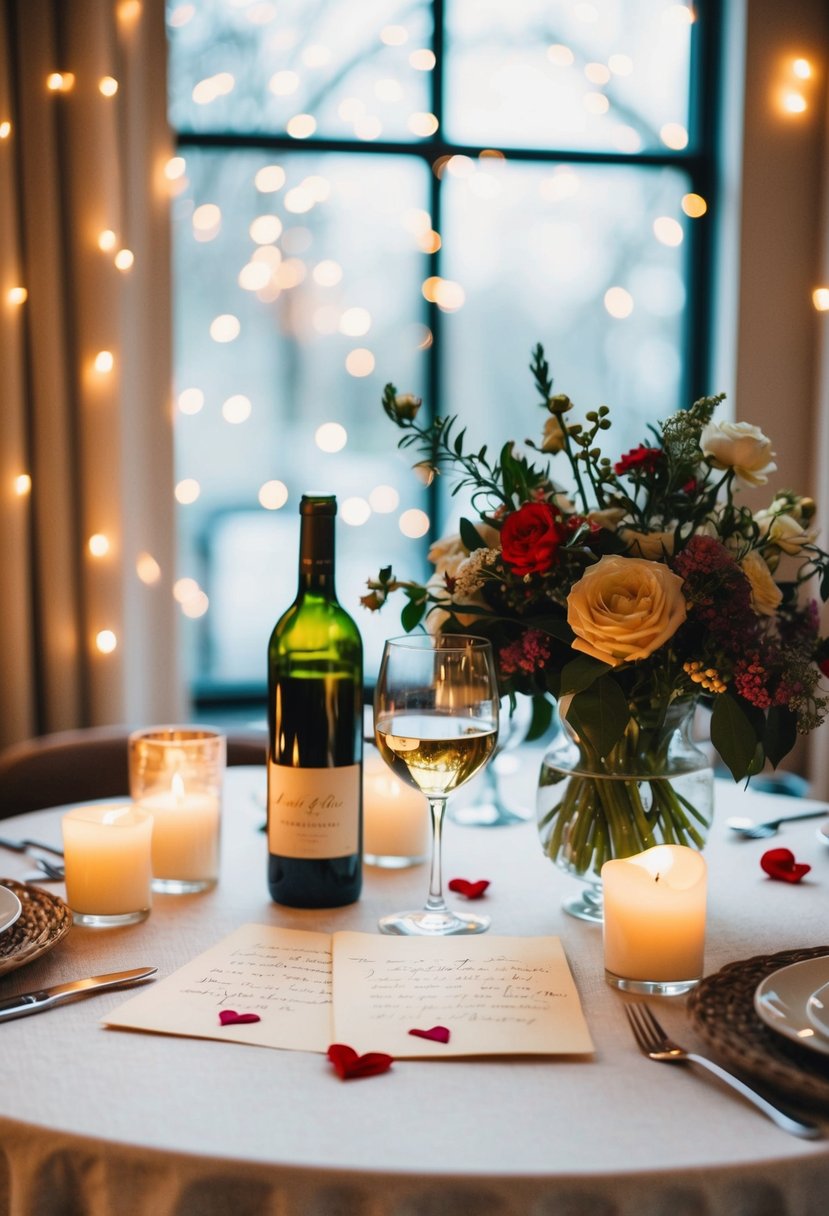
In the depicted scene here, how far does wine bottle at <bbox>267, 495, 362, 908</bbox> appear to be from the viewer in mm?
996

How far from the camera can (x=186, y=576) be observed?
2.86 m

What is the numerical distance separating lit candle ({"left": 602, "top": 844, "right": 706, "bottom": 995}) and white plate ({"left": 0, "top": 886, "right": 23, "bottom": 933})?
1.49 feet

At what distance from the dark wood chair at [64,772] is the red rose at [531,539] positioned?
102 cm

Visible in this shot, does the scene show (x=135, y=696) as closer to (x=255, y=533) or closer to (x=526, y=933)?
(x=255, y=533)

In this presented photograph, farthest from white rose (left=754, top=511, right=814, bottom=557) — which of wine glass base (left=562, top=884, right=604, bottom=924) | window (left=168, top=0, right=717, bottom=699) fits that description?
window (left=168, top=0, right=717, bottom=699)

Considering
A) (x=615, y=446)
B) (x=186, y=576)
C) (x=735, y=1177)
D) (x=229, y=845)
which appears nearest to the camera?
(x=735, y=1177)

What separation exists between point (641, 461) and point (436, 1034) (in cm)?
49

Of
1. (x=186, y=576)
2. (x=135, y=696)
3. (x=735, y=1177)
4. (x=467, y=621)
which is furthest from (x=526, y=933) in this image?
(x=186, y=576)

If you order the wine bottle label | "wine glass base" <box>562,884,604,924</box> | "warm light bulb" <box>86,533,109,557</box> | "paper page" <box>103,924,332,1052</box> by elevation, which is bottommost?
"wine glass base" <box>562,884,604,924</box>

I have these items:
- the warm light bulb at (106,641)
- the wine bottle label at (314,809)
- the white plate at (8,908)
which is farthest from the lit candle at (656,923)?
the warm light bulb at (106,641)

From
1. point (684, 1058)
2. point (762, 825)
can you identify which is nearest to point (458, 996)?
point (684, 1058)

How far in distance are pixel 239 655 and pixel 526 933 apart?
2.04 m

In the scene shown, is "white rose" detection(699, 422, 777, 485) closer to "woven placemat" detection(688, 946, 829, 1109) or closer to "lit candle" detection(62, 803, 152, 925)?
"woven placemat" detection(688, 946, 829, 1109)

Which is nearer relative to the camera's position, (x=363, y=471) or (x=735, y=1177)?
(x=735, y=1177)
